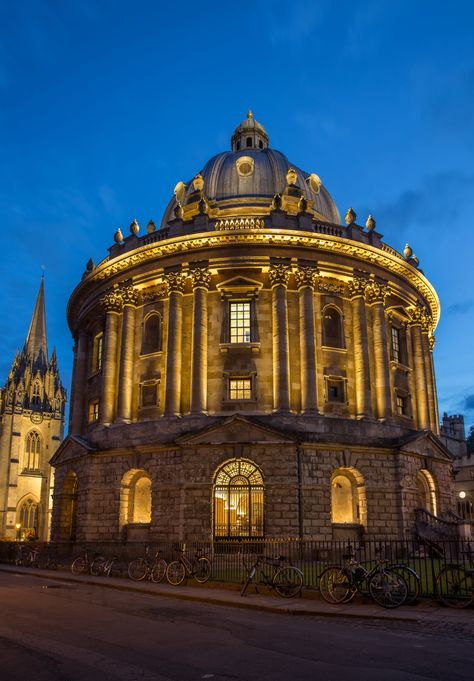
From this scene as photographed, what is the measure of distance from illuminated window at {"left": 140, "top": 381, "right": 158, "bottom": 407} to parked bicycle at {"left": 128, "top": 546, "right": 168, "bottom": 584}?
12.7m

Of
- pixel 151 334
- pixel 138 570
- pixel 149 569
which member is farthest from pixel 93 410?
pixel 149 569

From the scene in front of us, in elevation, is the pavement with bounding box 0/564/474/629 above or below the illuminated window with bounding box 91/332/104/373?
below

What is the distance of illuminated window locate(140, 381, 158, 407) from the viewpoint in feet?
119

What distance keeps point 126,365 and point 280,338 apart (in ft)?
31.2

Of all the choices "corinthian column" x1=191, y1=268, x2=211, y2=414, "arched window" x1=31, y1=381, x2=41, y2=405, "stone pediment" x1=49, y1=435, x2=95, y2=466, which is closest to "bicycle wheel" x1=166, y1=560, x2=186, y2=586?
"corinthian column" x1=191, y1=268, x2=211, y2=414

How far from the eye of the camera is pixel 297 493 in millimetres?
30984

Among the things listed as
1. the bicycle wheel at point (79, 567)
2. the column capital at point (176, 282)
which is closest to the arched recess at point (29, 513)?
the column capital at point (176, 282)

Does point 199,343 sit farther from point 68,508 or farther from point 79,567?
point 68,508

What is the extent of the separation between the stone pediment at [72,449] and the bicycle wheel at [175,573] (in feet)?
50.2

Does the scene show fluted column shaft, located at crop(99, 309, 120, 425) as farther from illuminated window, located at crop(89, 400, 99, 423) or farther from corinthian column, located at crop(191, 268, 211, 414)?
corinthian column, located at crop(191, 268, 211, 414)

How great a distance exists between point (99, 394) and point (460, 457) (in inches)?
1843

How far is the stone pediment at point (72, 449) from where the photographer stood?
36625mm

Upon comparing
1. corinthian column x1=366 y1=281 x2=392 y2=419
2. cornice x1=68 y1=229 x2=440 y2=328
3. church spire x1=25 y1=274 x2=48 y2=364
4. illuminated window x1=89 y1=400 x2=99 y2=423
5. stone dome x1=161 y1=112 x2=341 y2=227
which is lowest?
illuminated window x1=89 y1=400 x2=99 y2=423

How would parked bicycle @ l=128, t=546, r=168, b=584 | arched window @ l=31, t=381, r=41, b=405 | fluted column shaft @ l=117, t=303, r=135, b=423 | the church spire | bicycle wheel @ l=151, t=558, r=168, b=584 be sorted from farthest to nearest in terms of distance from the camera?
1. the church spire
2. arched window @ l=31, t=381, r=41, b=405
3. fluted column shaft @ l=117, t=303, r=135, b=423
4. parked bicycle @ l=128, t=546, r=168, b=584
5. bicycle wheel @ l=151, t=558, r=168, b=584
